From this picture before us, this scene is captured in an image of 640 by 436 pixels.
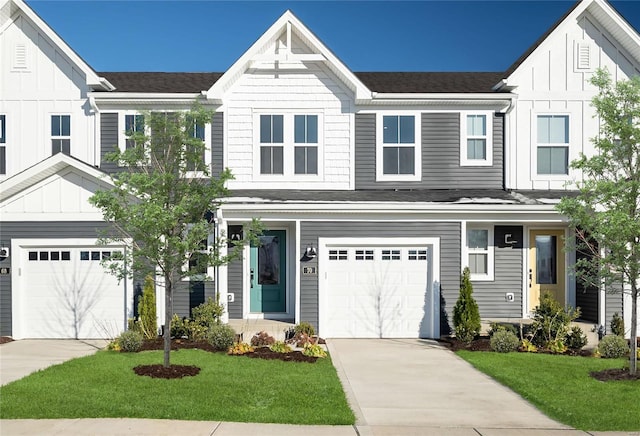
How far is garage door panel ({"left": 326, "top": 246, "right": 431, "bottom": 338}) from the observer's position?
14.1 meters

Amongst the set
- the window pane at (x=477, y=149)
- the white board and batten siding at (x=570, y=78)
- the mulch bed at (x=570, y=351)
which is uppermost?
the white board and batten siding at (x=570, y=78)

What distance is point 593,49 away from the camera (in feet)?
52.9

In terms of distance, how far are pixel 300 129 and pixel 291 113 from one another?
1.64ft

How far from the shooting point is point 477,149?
16109 millimetres

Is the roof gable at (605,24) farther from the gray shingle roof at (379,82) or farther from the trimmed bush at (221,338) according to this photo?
Result: the trimmed bush at (221,338)

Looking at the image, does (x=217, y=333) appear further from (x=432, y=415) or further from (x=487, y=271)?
(x=487, y=271)

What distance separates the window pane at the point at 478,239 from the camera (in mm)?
15758

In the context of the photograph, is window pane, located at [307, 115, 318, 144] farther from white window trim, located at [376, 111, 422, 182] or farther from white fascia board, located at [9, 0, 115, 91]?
white fascia board, located at [9, 0, 115, 91]

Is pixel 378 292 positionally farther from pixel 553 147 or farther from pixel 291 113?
pixel 553 147

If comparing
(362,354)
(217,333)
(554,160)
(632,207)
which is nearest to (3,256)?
(217,333)

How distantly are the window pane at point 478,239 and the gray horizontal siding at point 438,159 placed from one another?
4.14 ft

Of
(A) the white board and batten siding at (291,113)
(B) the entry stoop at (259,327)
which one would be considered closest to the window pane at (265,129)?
(A) the white board and batten siding at (291,113)

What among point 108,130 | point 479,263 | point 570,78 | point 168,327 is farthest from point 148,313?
point 570,78

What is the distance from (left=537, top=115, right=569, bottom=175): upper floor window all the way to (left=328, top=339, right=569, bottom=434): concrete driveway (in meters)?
6.60
